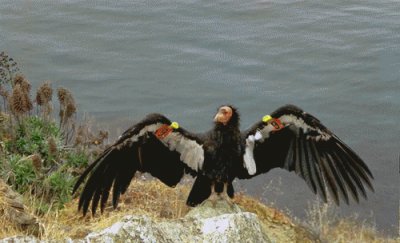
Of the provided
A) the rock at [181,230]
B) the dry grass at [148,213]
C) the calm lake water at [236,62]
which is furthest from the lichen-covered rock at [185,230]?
the calm lake water at [236,62]

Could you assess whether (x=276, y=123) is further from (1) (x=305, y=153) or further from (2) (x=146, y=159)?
(2) (x=146, y=159)

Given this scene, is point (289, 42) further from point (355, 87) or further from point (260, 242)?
point (260, 242)

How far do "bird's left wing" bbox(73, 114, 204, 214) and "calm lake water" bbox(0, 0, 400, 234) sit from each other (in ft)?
18.0

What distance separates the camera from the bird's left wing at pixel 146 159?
25.7 ft

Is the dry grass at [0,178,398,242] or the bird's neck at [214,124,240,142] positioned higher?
the bird's neck at [214,124,240,142]

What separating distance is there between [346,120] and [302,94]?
1.16 meters

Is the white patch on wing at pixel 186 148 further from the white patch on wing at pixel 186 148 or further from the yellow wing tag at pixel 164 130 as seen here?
the yellow wing tag at pixel 164 130

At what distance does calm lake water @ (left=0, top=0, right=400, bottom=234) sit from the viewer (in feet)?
51.0

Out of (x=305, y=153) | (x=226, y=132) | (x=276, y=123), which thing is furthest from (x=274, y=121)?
(x=305, y=153)

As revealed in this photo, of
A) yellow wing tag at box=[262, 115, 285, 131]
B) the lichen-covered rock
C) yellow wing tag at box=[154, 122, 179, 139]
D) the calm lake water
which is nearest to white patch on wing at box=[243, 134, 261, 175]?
yellow wing tag at box=[262, 115, 285, 131]

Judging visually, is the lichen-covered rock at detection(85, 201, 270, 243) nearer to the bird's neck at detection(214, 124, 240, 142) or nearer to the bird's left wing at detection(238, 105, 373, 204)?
the bird's neck at detection(214, 124, 240, 142)

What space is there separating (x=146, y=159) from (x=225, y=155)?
84 centimetres

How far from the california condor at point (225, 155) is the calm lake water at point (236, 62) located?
202 inches

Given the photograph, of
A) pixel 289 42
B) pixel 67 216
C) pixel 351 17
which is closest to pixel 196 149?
pixel 67 216
